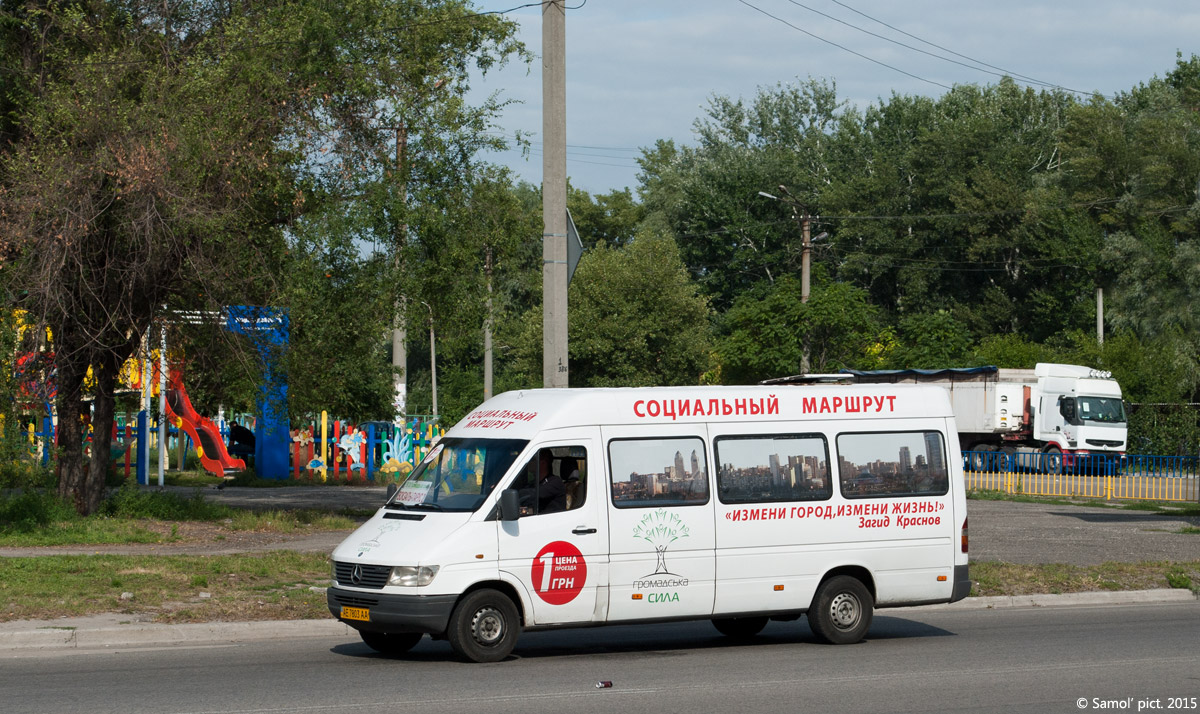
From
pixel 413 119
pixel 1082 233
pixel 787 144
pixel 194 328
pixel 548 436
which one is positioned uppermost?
pixel 787 144

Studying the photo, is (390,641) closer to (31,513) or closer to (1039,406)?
(31,513)

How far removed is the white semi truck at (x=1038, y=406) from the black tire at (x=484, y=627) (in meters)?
32.6

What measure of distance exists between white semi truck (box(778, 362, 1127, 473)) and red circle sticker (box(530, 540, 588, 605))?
32.2 meters

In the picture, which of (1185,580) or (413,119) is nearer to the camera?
(1185,580)

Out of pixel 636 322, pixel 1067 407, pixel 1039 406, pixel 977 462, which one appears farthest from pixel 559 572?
pixel 636 322

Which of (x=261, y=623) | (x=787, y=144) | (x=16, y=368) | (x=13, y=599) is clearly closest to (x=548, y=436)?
(x=261, y=623)

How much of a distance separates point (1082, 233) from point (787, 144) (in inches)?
944

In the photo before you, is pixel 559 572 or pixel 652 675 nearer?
pixel 652 675

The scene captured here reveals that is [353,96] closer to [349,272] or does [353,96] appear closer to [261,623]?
[349,272]

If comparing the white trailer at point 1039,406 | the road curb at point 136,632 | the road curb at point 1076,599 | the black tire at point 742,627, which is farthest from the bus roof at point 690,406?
the white trailer at point 1039,406

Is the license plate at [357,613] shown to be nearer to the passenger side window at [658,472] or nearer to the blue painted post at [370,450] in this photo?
the passenger side window at [658,472]

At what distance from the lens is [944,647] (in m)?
11.8

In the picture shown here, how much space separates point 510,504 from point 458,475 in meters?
0.91

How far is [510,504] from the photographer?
10.5 metres
